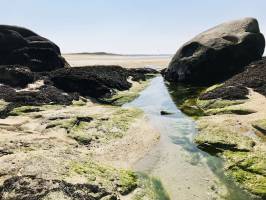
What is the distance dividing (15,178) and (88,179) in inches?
91.1

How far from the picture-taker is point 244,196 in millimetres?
11883

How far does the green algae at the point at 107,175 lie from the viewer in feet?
39.4

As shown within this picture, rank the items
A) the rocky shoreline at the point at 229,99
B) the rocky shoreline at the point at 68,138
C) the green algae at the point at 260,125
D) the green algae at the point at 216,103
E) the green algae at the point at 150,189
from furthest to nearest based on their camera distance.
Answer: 1. the green algae at the point at 216,103
2. the green algae at the point at 260,125
3. the rocky shoreline at the point at 229,99
4. the green algae at the point at 150,189
5. the rocky shoreline at the point at 68,138

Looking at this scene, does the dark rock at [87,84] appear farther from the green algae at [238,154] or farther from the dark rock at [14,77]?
the green algae at [238,154]

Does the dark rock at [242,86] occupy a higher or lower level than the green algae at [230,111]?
higher

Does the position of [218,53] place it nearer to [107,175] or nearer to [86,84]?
[86,84]

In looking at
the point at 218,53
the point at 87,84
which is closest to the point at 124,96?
the point at 87,84

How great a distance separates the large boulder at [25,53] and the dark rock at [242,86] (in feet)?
73.6

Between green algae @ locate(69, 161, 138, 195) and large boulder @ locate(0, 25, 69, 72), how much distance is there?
3096cm

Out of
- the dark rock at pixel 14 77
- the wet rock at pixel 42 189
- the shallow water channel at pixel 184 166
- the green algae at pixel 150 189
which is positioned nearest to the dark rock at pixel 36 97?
the dark rock at pixel 14 77

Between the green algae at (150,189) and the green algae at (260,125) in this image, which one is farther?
the green algae at (260,125)

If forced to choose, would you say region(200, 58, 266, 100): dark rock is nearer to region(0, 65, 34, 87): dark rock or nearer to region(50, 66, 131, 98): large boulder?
region(50, 66, 131, 98): large boulder

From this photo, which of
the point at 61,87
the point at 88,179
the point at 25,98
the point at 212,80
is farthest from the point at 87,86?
the point at 88,179

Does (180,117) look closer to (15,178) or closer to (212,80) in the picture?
(15,178)
